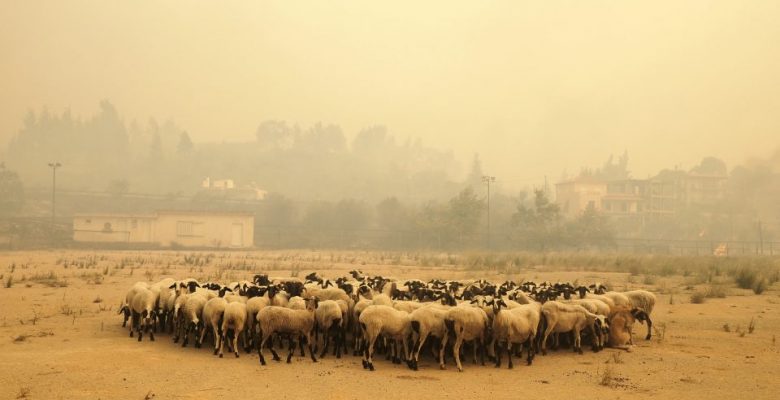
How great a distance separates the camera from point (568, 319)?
46.5 feet

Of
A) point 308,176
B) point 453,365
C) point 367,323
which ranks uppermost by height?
point 308,176

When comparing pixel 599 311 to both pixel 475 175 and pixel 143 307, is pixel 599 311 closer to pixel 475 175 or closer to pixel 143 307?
pixel 143 307

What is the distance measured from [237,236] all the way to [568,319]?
6440cm

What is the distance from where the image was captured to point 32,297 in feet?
75.2

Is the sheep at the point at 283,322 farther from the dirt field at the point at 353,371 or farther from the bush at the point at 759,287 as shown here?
the bush at the point at 759,287

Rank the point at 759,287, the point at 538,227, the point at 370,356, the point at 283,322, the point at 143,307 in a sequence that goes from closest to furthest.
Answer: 1. the point at 370,356
2. the point at 283,322
3. the point at 143,307
4. the point at 759,287
5. the point at 538,227

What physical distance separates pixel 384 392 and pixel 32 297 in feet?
58.9

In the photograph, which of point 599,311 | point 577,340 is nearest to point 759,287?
point 599,311

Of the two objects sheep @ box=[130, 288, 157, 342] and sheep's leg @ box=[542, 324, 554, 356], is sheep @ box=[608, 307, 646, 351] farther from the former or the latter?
sheep @ box=[130, 288, 157, 342]

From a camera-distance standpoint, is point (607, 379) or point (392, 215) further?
point (392, 215)

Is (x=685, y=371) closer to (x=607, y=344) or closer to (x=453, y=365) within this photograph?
(x=607, y=344)

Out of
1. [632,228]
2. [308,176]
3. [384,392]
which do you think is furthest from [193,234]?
[308,176]

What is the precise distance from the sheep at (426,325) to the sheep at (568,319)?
268cm

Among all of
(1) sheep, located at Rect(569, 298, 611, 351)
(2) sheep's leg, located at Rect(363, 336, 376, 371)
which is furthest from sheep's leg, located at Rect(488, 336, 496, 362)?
(2) sheep's leg, located at Rect(363, 336, 376, 371)
